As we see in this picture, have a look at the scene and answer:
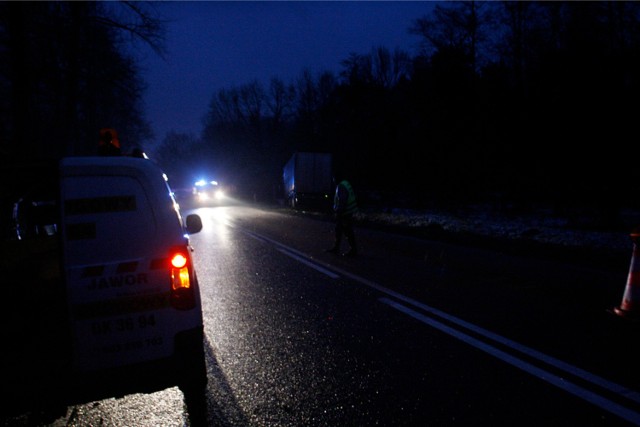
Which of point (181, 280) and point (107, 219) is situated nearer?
point (107, 219)

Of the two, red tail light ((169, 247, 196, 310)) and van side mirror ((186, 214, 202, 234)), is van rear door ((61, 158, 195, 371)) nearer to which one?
red tail light ((169, 247, 196, 310))

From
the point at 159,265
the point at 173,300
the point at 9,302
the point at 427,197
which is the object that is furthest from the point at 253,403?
the point at 427,197

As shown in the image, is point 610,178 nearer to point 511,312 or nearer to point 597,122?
point 597,122

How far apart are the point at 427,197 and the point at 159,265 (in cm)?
3376

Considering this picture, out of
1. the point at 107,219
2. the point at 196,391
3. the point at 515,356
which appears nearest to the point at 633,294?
the point at 515,356

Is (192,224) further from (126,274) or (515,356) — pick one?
(515,356)

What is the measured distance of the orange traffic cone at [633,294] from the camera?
5.23 meters

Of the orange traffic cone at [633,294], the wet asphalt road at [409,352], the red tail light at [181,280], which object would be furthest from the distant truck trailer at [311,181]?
the red tail light at [181,280]

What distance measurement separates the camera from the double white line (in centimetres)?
322

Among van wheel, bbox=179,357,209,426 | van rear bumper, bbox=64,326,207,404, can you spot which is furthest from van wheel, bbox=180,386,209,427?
van rear bumper, bbox=64,326,207,404

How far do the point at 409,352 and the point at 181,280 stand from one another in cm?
238

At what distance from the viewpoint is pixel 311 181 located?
2789cm

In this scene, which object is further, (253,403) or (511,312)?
(511,312)

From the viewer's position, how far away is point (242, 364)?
415cm
